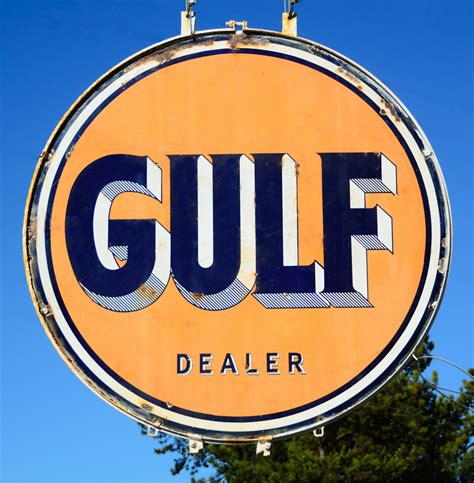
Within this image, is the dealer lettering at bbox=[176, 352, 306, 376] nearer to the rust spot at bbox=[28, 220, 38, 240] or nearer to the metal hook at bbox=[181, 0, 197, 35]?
the rust spot at bbox=[28, 220, 38, 240]

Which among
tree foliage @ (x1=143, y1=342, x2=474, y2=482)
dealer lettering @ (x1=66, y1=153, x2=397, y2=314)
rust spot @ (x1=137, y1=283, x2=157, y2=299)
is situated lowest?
rust spot @ (x1=137, y1=283, x2=157, y2=299)

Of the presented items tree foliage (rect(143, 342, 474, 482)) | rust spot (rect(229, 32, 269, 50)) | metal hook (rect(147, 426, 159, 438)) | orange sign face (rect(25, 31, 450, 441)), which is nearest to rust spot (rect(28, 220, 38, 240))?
orange sign face (rect(25, 31, 450, 441))

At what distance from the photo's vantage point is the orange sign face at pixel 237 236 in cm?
709

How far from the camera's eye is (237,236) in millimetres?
7316

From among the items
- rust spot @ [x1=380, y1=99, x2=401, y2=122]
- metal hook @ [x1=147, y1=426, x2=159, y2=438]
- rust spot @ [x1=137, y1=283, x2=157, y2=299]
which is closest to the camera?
metal hook @ [x1=147, y1=426, x2=159, y2=438]

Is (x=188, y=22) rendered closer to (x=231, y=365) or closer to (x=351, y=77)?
(x=351, y=77)

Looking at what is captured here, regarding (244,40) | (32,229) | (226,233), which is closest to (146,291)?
(226,233)

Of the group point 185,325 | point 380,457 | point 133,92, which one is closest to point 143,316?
point 185,325

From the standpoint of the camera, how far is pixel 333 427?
99.8 feet

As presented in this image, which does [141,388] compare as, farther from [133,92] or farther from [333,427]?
[333,427]

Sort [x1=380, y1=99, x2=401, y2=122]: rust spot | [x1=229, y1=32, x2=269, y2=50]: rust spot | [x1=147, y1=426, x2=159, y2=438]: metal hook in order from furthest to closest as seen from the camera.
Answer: [x1=229, y1=32, x2=269, y2=50]: rust spot, [x1=380, y1=99, x2=401, y2=122]: rust spot, [x1=147, y1=426, x2=159, y2=438]: metal hook

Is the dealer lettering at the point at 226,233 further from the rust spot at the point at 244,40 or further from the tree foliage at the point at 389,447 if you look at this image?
the tree foliage at the point at 389,447

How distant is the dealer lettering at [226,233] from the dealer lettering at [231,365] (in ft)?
0.15

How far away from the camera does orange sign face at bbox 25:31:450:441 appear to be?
7.09 m
